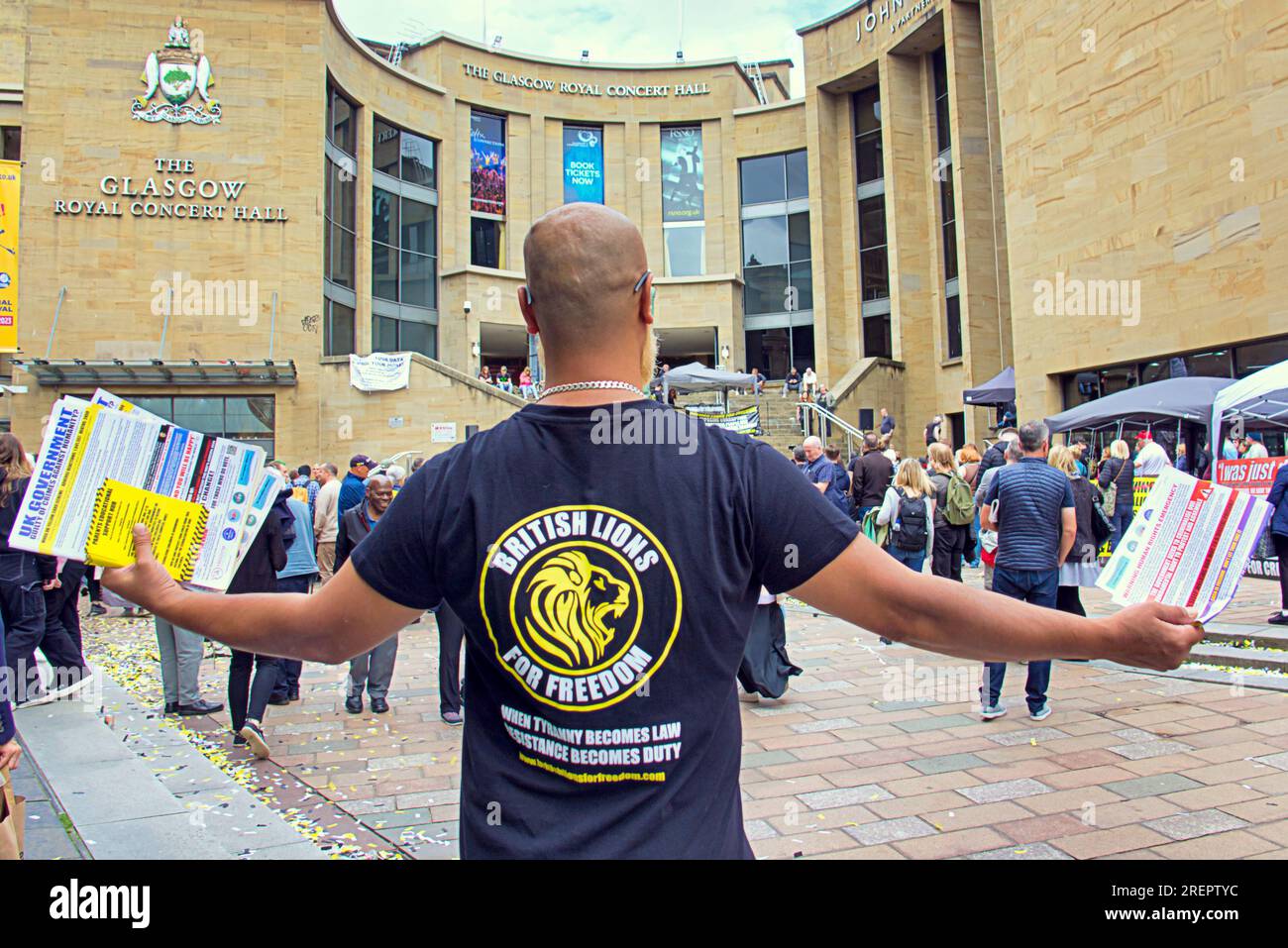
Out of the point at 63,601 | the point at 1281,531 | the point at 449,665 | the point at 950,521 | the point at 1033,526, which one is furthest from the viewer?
the point at 950,521

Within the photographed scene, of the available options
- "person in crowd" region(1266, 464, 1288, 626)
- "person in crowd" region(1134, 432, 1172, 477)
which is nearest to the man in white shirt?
"person in crowd" region(1134, 432, 1172, 477)

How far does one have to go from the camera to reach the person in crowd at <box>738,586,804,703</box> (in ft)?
21.3

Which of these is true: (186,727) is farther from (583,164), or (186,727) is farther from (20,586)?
(583,164)

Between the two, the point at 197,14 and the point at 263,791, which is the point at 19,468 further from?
the point at 197,14

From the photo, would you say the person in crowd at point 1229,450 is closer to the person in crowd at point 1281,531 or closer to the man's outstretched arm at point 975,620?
the person in crowd at point 1281,531

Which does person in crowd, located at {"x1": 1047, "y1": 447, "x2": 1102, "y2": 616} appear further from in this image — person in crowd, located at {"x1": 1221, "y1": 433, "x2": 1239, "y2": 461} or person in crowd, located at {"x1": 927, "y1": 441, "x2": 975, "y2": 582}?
person in crowd, located at {"x1": 1221, "y1": 433, "x2": 1239, "y2": 461}

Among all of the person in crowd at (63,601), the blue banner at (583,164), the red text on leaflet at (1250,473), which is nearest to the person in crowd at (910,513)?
the red text on leaflet at (1250,473)

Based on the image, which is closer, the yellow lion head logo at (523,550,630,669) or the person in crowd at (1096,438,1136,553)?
the yellow lion head logo at (523,550,630,669)

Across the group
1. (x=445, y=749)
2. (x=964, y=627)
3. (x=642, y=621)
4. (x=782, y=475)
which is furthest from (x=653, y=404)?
(x=445, y=749)

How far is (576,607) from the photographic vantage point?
1.33m

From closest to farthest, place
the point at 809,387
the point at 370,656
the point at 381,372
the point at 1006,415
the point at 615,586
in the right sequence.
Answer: the point at 615,586
the point at 370,656
the point at 1006,415
the point at 381,372
the point at 809,387

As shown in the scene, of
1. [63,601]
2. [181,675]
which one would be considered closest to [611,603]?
[181,675]

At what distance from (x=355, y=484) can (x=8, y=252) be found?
20.1m

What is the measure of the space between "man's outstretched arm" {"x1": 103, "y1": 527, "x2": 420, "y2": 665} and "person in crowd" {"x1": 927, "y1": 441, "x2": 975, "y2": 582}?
25.9ft
